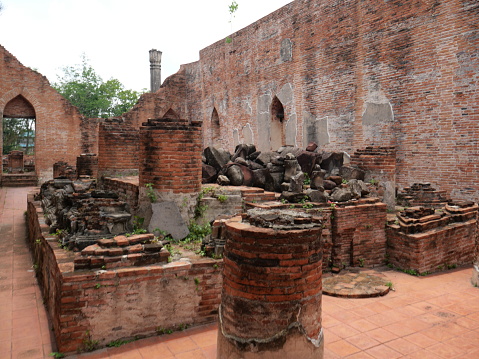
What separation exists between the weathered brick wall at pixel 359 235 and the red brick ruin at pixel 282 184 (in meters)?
0.03

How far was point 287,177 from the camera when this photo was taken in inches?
297

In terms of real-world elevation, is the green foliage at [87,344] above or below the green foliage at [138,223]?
below

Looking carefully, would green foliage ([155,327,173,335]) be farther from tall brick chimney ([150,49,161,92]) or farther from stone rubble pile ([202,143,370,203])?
tall brick chimney ([150,49,161,92])

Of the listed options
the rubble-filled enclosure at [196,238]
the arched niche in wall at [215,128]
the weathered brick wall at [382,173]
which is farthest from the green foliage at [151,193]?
the arched niche in wall at [215,128]

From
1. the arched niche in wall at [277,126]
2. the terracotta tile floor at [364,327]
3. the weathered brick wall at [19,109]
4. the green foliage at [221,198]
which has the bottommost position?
the terracotta tile floor at [364,327]

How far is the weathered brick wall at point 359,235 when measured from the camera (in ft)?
21.1

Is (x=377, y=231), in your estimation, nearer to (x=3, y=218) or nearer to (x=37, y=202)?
(x=37, y=202)

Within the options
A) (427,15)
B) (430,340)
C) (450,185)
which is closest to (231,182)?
(430,340)

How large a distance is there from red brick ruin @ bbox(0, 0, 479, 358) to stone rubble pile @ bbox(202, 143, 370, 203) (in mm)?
33

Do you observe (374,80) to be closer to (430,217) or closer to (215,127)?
(430,217)

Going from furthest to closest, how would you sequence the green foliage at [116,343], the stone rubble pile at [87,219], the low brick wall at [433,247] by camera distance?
the low brick wall at [433,247] < the stone rubble pile at [87,219] < the green foliage at [116,343]

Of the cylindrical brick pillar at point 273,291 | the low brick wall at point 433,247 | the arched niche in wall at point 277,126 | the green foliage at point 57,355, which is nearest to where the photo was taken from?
the cylindrical brick pillar at point 273,291

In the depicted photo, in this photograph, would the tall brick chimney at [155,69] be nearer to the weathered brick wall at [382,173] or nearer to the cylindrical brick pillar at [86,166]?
the cylindrical brick pillar at [86,166]

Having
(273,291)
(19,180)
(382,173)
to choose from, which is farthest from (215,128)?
(273,291)
